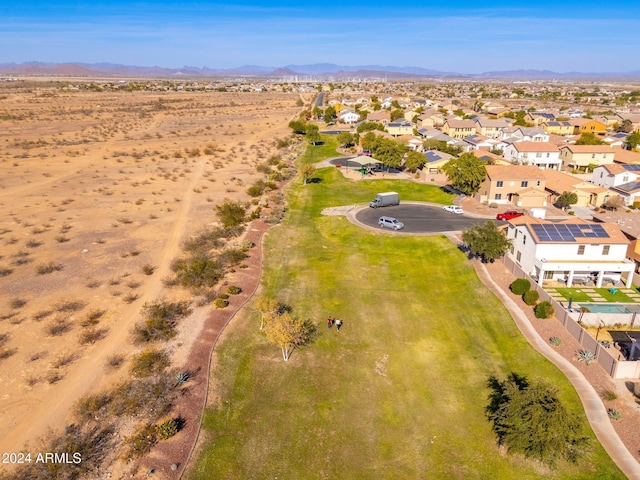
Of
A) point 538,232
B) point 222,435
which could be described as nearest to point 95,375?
point 222,435

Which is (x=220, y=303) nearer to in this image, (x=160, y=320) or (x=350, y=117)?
(x=160, y=320)

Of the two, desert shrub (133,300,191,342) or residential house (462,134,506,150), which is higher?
residential house (462,134,506,150)

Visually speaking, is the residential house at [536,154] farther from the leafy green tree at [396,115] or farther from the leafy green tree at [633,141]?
the leafy green tree at [396,115]

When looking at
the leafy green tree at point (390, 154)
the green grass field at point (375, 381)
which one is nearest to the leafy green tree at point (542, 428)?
the green grass field at point (375, 381)

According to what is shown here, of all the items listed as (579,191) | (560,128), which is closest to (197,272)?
(579,191)

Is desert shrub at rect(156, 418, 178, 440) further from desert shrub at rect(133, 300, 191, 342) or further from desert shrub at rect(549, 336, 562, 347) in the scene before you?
desert shrub at rect(549, 336, 562, 347)

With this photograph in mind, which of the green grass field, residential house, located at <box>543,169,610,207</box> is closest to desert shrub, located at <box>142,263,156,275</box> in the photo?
the green grass field
